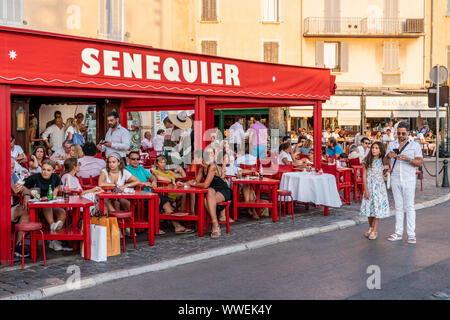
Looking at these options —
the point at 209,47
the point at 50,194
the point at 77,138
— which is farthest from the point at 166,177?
the point at 209,47

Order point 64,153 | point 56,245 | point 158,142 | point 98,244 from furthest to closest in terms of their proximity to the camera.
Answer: point 158,142
point 64,153
point 56,245
point 98,244

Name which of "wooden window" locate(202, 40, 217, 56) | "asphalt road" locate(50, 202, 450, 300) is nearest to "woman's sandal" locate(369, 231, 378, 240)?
"asphalt road" locate(50, 202, 450, 300)

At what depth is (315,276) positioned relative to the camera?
260 inches

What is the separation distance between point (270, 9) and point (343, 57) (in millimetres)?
5018

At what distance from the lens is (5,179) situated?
7.24m

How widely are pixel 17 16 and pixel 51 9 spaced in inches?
55.1

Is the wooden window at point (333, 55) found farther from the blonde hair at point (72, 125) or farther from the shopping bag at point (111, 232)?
the shopping bag at point (111, 232)

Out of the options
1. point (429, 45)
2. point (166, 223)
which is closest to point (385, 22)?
point (429, 45)

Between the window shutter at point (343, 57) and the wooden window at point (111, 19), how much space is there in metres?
16.7

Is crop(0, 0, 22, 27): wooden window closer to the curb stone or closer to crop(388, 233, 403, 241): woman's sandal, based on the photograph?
the curb stone

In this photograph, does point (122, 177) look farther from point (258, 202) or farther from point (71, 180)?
point (258, 202)

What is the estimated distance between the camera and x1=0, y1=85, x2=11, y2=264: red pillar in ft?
23.6

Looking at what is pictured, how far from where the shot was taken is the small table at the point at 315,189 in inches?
420

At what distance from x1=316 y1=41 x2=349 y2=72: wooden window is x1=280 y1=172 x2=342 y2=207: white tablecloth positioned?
74.5ft
